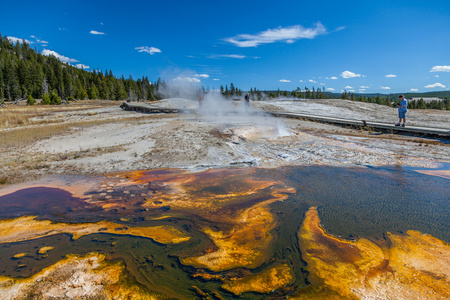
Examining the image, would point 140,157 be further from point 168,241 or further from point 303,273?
point 303,273

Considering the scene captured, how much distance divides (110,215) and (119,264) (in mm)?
1423

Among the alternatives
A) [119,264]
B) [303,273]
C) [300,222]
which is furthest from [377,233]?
[119,264]

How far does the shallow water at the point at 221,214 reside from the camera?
292cm

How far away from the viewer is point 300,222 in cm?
399

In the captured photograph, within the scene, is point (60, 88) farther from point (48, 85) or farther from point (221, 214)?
point (221, 214)

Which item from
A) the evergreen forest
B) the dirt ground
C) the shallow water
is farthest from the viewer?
the evergreen forest

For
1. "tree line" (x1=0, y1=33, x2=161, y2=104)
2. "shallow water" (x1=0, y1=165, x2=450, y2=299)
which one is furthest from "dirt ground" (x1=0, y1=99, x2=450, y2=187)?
"tree line" (x1=0, y1=33, x2=161, y2=104)

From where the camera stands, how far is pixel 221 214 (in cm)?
Result: 428

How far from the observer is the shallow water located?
292cm

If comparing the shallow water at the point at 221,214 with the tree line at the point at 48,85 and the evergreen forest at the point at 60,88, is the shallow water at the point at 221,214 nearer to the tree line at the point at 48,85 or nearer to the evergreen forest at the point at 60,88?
the evergreen forest at the point at 60,88

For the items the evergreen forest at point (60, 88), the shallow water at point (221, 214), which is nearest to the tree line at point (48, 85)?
the evergreen forest at point (60, 88)

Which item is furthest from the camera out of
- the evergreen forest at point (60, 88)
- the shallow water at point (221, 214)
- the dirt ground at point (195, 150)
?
the evergreen forest at point (60, 88)

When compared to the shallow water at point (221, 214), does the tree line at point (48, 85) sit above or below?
above

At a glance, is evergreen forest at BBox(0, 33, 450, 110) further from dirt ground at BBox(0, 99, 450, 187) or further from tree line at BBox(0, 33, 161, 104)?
dirt ground at BBox(0, 99, 450, 187)
